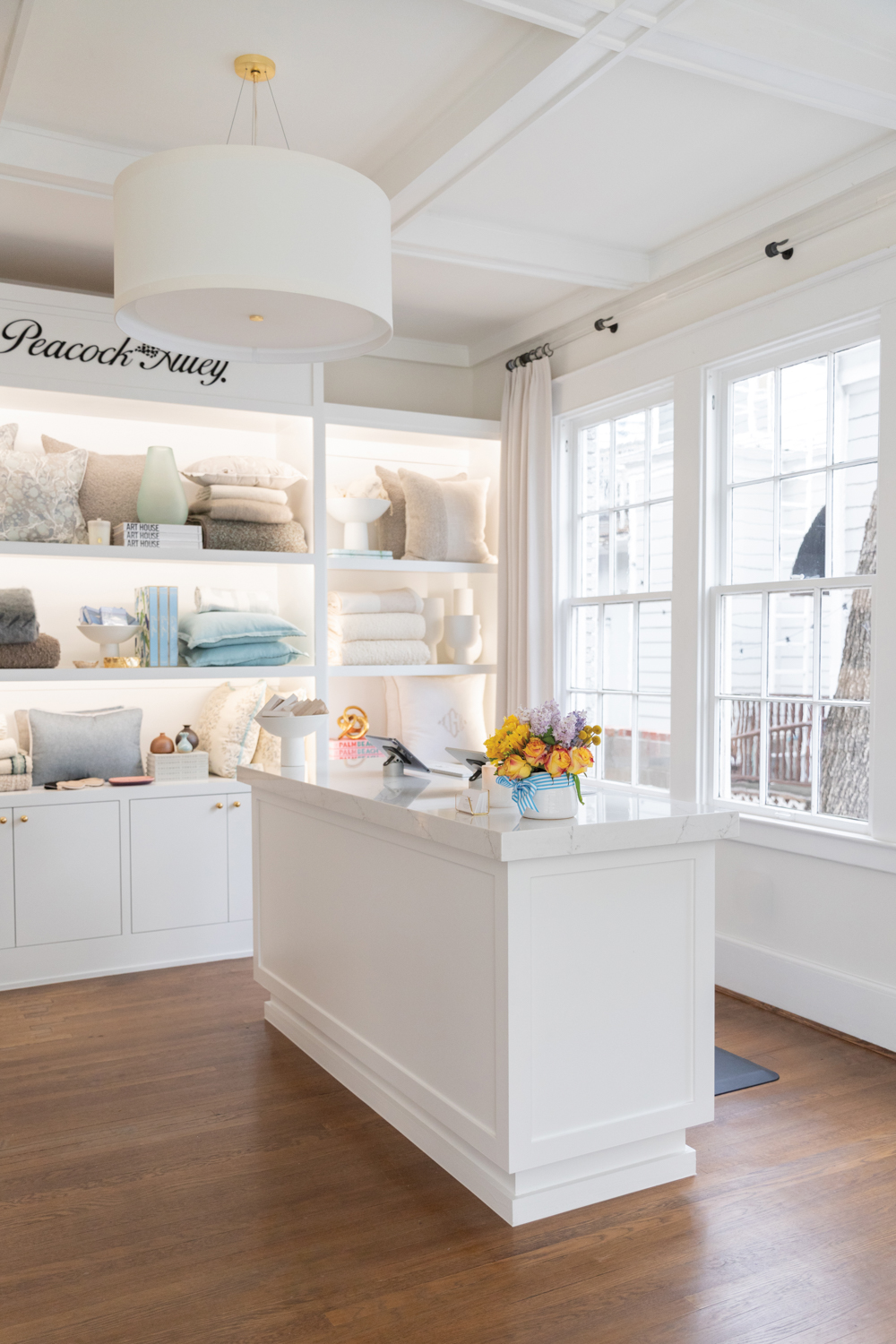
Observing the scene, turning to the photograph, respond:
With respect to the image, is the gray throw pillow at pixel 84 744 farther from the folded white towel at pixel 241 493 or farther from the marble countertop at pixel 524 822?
the marble countertop at pixel 524 822

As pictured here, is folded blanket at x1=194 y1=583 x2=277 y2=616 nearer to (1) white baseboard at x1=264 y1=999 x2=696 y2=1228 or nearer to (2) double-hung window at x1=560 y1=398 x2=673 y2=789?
(2) double-hung window at x1=560 y1=398 x2=673 y2=789

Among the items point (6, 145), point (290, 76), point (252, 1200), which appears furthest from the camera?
point (6, 145)

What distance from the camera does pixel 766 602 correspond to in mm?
3936

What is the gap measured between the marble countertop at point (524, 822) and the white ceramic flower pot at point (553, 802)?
0.09 feet

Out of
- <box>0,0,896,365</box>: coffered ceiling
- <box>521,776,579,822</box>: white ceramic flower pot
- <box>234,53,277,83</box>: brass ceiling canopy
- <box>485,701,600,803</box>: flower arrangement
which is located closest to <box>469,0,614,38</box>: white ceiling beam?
<box>0,0,896,365</box>: coffered ceiling

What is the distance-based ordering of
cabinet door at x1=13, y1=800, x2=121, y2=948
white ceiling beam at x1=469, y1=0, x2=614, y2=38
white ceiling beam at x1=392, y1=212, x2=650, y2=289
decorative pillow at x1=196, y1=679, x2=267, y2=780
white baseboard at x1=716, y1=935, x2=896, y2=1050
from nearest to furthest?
white ceiling beam at x1=469, y1=0, x2=614, y2=38 < white baseboard at x1=716, y1=935, x2=896, y2=1050 < white ceiling beam at x1=392, y1=212, x2=650, y2=289 < cabinet door at x1=13, y1=800, x2=121, y2=948 < decorative pillow at x1=196, y1=679, x2=267, y2=780

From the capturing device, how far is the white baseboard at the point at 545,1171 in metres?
2.33

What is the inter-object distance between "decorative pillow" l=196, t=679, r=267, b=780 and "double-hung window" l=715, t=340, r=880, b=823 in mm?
1993

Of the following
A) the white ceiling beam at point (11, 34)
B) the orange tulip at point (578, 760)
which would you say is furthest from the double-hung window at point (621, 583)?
the white ceiling beam at point (11, 34)

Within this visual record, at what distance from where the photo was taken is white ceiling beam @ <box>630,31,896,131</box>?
2686 millimetres

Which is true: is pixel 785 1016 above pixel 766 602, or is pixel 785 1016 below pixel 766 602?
below

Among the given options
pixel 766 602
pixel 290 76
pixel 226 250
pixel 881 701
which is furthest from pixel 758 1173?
pixel 290 76

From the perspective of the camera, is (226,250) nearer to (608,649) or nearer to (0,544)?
(0,544)

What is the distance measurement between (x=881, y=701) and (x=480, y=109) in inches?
86.1
